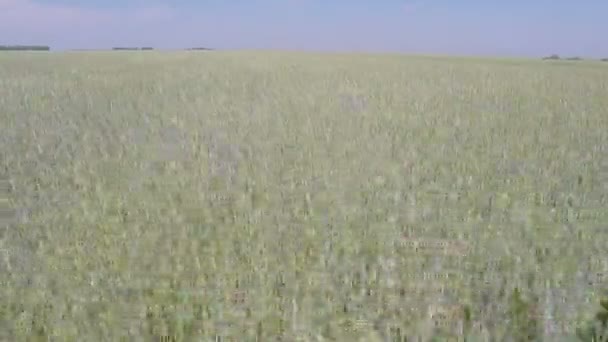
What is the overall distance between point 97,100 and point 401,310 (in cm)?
1174

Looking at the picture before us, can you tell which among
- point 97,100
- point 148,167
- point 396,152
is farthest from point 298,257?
point 97,100

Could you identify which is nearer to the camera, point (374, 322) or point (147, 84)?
point (374, 322)

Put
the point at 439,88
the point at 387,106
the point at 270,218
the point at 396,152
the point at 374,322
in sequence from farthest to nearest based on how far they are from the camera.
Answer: the point at 439,88 → the point at 387,106 → the point at 396,152 → the point at 270,218 → the point at 374,322

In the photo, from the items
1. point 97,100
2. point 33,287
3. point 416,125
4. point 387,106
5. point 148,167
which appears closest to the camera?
point 33,287

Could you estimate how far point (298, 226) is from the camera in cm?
516

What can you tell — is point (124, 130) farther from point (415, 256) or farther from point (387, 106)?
point (415, 256)

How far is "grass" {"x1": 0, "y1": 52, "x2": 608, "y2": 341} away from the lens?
139 inches

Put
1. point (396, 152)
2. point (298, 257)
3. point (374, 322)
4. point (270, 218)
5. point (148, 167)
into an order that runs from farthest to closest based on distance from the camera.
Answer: point (396, 152), point (148, 167), point (270, 218), point (298, 257), point (374, 322)

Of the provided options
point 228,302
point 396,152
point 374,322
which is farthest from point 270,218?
point 396,152

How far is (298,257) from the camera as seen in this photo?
443cm

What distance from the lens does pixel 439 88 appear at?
1728 centimetres

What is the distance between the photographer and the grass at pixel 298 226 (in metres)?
3.54

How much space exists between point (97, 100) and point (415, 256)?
36.2ft

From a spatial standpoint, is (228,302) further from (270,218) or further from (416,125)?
(416,125)
